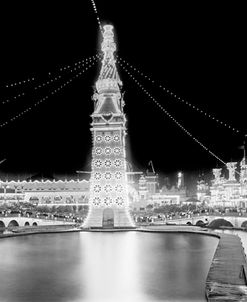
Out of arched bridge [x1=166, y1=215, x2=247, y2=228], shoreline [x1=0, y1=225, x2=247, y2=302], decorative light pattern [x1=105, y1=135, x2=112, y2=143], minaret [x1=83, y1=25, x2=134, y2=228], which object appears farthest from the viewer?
arched bridge [x1=166, y1=215, x2=247, y2=228]

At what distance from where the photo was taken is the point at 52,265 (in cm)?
2022

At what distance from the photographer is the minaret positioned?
45000mm

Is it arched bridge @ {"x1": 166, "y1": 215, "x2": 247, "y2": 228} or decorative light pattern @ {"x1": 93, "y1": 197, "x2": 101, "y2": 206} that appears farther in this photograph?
arched bridge @ {"x1": 166, "y1": 215, "x2": 247, "y2": 228}

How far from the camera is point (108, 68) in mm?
45969

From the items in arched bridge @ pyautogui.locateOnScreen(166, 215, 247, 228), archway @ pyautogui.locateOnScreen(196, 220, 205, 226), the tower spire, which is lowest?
archway @ pyautogui.locateOnScreen(196, 220, 205, 226)

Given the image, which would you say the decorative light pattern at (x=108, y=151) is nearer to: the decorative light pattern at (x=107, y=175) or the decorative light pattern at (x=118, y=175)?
the decorative light pattern at (x=107, y=175)

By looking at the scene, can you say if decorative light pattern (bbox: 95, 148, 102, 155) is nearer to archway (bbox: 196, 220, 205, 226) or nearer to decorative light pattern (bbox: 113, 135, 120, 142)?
decorative light pattern (bbox: 113, 135, 120, 142)

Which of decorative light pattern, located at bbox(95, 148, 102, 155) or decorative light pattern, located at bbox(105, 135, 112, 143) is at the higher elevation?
decorative light pattern, located at bbox(105, 135, 112, 143)

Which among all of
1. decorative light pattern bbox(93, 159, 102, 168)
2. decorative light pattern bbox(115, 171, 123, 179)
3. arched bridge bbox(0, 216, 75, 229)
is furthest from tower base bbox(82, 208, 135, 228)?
arched bridge bbox(0, 216, 75, 229)

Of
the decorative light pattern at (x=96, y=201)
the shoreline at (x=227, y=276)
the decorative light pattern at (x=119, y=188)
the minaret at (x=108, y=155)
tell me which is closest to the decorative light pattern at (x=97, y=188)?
the minaret at (x=108, y=155)

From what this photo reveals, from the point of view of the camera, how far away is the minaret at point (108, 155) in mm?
45000

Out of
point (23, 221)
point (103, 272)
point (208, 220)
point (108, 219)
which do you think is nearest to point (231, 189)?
point (208, 220)

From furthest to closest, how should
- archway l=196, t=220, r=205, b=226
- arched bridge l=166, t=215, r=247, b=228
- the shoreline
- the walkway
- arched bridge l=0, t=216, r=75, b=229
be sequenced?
1. archway l=196, t=220, r=205, b=226
2. arched bridge l=0, t=216, r=75, b=229
3. arched bridge l=166, t=215, r=247, b=228
4. the shoreline
5. the walkway

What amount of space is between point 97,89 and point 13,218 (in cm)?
2161
